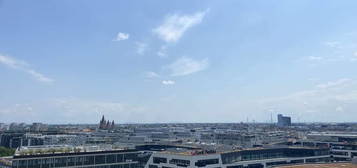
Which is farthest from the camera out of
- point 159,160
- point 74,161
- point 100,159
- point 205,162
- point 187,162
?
point 159,160

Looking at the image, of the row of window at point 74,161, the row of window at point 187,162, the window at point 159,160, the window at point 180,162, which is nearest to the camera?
the row of window at point 74,161

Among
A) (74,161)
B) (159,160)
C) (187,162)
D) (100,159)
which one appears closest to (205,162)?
(187,162)

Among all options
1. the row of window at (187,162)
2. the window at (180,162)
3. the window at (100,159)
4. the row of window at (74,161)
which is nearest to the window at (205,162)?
the row of window at (187,162)

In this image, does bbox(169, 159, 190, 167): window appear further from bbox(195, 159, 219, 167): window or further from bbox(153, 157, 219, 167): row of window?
bbox(195, 159, 219, 167): window

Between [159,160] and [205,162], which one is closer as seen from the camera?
[205,162]

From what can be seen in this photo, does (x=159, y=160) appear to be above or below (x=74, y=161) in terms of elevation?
below

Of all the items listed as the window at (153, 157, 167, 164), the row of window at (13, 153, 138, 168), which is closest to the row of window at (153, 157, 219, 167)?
the window at (153, 157, 167, 164)

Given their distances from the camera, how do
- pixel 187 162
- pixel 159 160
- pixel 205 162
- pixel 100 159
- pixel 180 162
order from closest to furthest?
pixel 100 159, pixel 187 162, pixel 205 162, pixel 180 162, pixel 159 160

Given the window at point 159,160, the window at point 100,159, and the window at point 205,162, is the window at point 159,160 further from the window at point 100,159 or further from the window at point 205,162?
the window at point 100,159

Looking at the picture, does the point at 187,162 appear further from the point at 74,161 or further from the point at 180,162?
the point at 74,161

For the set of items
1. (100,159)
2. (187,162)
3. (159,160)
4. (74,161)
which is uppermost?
(74,161)

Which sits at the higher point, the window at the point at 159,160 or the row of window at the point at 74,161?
the row of window at the point at 74,161

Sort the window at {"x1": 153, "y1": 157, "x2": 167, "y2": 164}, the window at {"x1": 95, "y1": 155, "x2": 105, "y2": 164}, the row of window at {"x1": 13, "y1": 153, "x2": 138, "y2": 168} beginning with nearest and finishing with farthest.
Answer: the row of window at {"x1": 13, "y1": 153, "x2": 138, "y2": 168} → the window at {"x1": 95, "y1": 155, "x2": 105, "y2": 164} → the window at {"x1": 153, "y1": 157, "x2": 167, "y2": 164}
